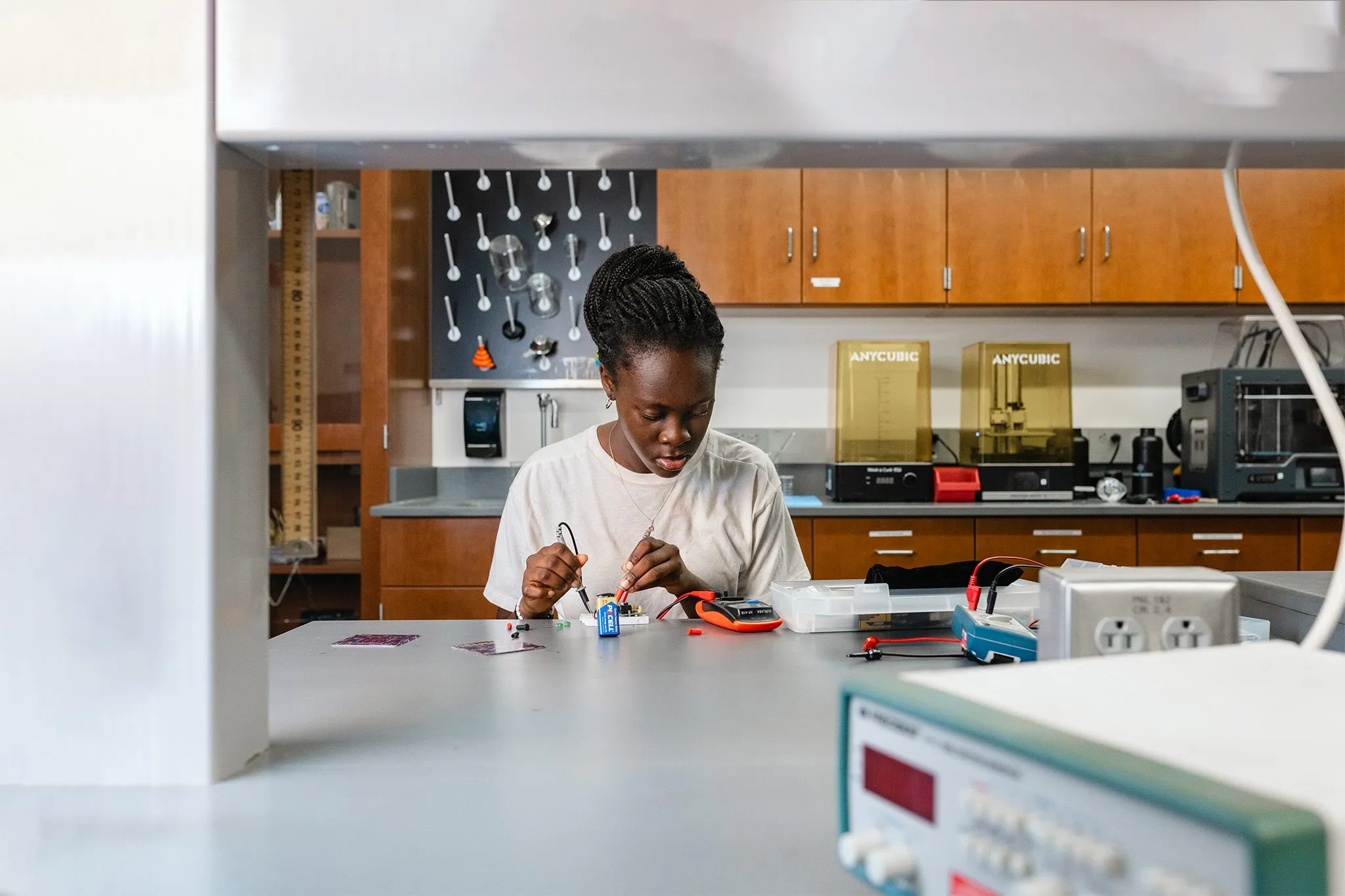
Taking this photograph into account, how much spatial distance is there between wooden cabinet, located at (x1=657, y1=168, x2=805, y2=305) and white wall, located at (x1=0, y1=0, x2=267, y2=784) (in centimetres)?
277

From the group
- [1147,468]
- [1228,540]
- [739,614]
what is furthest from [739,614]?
[1147,468]

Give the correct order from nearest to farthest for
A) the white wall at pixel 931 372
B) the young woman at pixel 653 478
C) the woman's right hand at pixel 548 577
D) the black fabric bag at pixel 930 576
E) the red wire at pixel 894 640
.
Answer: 1. the red wire at pixel 894 640
2. the black fabric bag at pixel 930 576
3. the woman's right hand at pixel 548 577
4. the young woman at pixel 653 478
5. the white wall at pixel 931 372

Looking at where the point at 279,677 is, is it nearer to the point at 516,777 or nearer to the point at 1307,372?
the point at 516,777

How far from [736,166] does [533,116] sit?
0.50ft

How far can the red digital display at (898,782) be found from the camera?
1.33 ft

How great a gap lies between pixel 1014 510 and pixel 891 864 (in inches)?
111

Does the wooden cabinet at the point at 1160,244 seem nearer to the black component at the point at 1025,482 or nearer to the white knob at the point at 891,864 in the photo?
the black component at the point at 1025,482

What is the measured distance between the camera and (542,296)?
355 centimetres

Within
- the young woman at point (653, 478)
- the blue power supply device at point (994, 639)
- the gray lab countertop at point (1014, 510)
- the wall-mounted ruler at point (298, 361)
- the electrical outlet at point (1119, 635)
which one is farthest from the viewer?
the gray lab countertop at point (1014, 510)

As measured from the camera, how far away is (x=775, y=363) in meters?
3.66

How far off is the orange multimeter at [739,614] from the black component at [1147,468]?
2.44 meters

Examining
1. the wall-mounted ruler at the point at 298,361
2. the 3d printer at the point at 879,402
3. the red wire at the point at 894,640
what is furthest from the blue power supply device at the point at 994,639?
the 3d printer at the point at 879,402

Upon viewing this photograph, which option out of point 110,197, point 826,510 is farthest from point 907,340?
point 110,197

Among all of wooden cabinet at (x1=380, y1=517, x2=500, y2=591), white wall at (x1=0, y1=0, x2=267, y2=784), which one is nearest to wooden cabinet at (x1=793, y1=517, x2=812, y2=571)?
wooden cabinet at (x1=380, y1=517, x2=500, y2=591)
